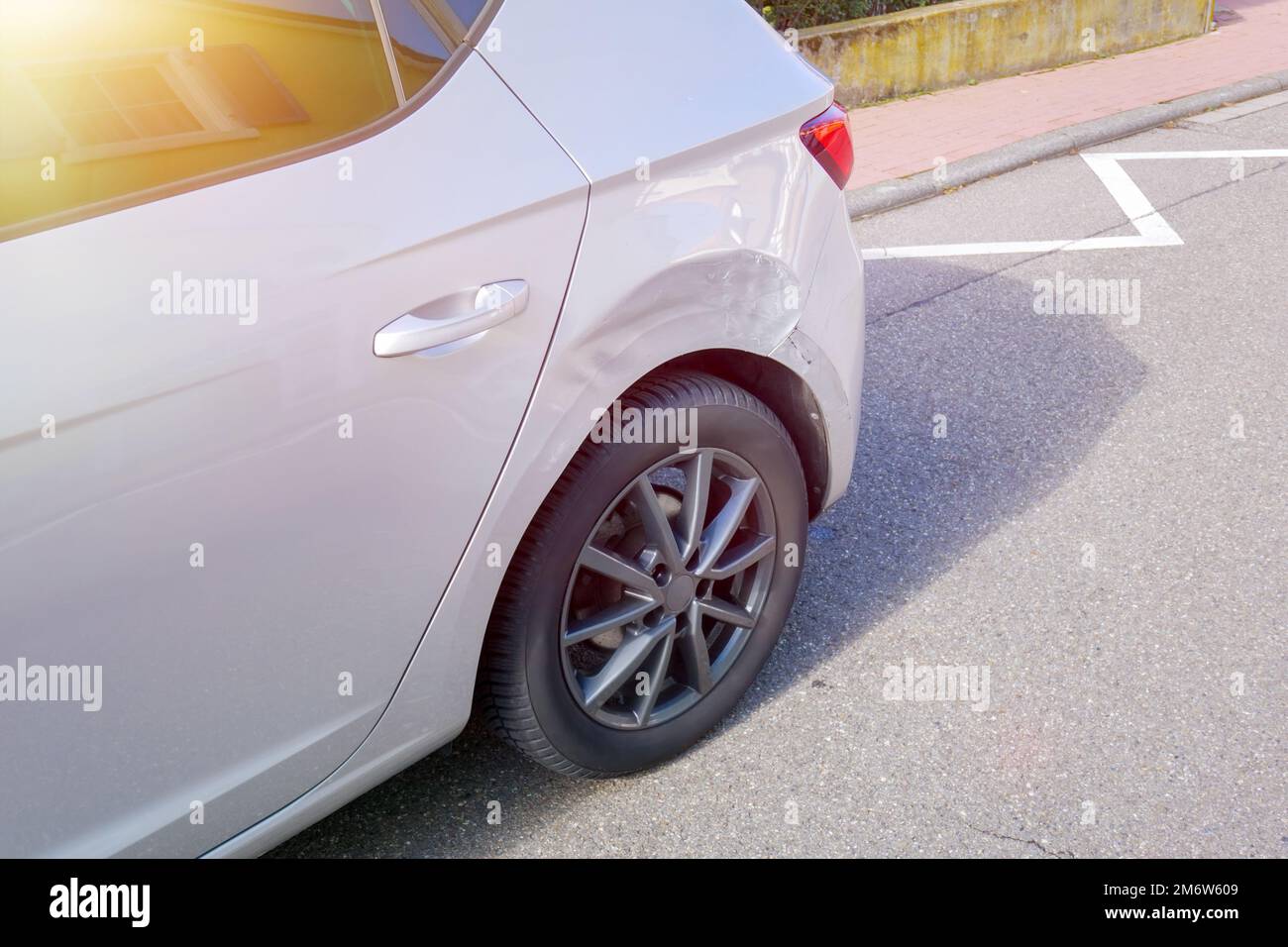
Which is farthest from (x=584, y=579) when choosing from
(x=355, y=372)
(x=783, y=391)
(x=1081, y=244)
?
(x=1081, y=244)

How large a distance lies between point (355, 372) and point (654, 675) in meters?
1.03

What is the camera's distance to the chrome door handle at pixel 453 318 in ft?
6.07

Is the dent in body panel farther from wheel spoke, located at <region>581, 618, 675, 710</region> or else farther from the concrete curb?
the concrete curb

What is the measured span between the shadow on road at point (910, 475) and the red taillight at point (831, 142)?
1.17m

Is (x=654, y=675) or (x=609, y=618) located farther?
(x=654, y=675)

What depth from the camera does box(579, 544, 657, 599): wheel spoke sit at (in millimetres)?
2322

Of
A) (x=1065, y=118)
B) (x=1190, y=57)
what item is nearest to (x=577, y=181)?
(x=1065, y=118)

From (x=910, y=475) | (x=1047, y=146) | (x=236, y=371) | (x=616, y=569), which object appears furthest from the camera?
(x=1047, y=146)

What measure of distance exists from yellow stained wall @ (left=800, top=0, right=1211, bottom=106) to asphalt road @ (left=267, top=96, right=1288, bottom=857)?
3.49m

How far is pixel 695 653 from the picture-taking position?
2621mm

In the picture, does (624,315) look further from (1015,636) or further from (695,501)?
(1015,636)

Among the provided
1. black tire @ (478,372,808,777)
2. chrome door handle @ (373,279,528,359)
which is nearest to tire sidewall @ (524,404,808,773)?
black tire @ (478,372,808,777)
